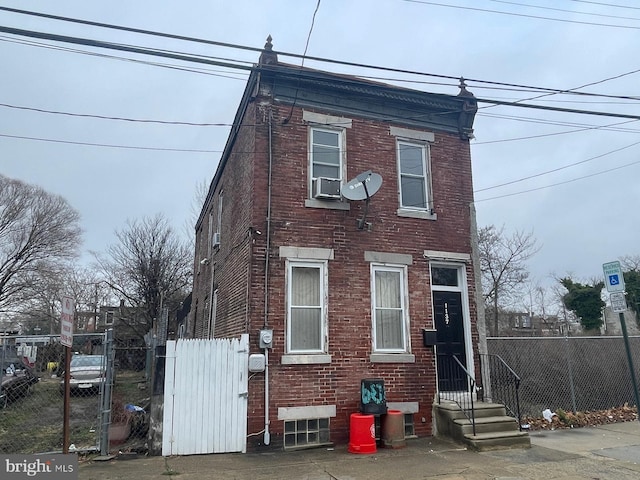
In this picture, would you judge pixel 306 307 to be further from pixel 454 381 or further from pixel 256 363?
pixel 454 381

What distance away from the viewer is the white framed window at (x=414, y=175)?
1070 centimetres

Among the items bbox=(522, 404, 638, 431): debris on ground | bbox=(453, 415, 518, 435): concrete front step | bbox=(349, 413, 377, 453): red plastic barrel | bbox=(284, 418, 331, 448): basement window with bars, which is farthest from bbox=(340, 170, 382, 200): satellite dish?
bbox=(522, 404, 638, 431): debris on ground

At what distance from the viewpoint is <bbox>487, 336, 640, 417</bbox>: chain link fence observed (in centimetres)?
1214

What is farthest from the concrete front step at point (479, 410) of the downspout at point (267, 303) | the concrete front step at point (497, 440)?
the downspout at point (267, 303)

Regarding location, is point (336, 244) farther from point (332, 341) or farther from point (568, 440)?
point (568, 440)

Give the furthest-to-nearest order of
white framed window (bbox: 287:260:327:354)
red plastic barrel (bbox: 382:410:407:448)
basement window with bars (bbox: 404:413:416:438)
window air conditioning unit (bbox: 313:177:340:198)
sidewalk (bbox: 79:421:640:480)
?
1. window air conditioning unit (bbox: 313:177:340:198)
2. basement window with bars (bbox: 404:413:416:438)
3. white framed window (bbox: 287:260:327:354)
4. red plastic barrel (bbox: 382:410:407:448)
5. sidewalk (bbox: 79:421:640:480)

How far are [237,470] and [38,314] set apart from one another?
45.5 metres

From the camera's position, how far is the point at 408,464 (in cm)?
743

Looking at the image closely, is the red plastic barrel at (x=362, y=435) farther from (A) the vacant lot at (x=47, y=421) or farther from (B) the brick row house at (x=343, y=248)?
(A) the vacant lot at (x=47, y=421)

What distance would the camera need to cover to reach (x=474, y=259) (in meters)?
10.9

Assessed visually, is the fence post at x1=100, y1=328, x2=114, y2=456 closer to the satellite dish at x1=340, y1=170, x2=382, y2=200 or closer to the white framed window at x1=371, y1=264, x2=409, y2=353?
the white framed window at x1=371, y1=264, x2=409, y2=353

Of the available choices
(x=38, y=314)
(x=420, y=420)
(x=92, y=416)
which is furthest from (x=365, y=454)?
(x=38, y=314)

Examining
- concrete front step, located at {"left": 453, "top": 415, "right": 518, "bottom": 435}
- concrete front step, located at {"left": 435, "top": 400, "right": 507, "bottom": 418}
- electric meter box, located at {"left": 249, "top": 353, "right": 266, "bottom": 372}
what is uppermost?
electric meter box, located at {"left": 249, "top": 353, "right": 266, "bottom": 372}

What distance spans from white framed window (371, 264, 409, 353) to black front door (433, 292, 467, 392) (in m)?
0.88
